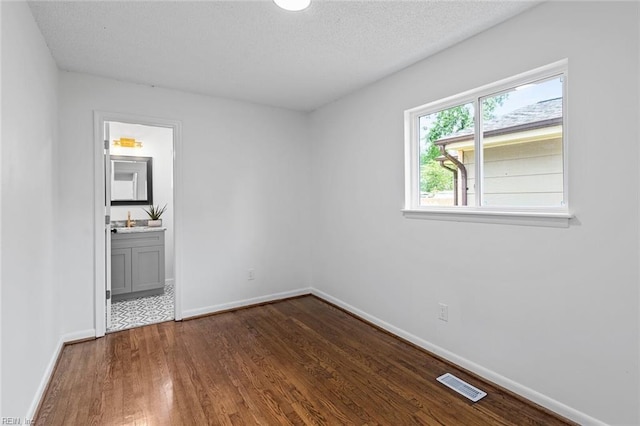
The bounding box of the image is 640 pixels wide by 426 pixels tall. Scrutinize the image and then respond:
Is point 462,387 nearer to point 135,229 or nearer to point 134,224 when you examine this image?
point 135,229

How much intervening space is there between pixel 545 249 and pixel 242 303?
3.11 metres

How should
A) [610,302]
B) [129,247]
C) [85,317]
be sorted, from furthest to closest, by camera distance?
[129,247] → [85,317] → [610,302]

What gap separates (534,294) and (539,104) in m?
1.21

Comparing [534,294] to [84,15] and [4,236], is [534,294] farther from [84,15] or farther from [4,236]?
[84,15]

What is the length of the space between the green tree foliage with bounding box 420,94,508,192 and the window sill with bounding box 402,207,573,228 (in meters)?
0.24

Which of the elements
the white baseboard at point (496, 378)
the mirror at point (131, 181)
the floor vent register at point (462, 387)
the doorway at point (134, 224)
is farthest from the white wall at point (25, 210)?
the white baseboard at point (496, 378)

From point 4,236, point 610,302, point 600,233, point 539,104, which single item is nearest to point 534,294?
point 610,302

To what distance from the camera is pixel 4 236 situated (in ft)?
5.00

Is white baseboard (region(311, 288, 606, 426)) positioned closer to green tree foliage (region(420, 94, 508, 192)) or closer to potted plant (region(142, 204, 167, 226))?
green tree foliage (region(420, 94, 508, 192))

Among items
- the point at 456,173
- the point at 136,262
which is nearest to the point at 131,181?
the point at 136,262

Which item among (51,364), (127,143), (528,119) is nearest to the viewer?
(528,119)

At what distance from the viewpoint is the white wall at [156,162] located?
4750 mm

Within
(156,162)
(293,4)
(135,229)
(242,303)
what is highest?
(293,4)

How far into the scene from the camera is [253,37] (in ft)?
A: 7.77
